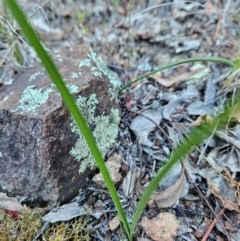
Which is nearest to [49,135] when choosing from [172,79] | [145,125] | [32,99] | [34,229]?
[32,99]

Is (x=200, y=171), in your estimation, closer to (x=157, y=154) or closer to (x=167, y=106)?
(x=157, y=154)

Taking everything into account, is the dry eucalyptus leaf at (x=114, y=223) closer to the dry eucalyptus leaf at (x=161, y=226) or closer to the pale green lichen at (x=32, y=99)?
the dry eucalyptus leaf at (x=161, y=226)

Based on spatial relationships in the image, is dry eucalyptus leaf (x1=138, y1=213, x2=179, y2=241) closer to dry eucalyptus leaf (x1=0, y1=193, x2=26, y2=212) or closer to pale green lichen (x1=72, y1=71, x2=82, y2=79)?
dry eucalyptus leaf (x1=0, y1=193, x2=26, y2=212)

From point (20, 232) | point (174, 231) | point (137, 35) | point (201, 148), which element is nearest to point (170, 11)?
point (137, 35)

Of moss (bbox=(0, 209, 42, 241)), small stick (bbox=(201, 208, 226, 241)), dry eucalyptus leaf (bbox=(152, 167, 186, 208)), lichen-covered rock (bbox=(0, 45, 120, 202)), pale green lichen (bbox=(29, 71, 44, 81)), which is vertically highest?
pale green lichen (bbox=(29, 71, 44, 81))

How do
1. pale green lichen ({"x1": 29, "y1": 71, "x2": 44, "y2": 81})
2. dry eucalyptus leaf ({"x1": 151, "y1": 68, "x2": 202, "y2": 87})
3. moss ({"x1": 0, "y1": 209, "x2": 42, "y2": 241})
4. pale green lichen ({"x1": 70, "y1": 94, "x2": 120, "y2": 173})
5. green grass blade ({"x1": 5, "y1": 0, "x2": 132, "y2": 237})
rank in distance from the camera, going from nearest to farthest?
green grass blade ({"x1": 5, "y1": 0, "x2": 132, "y2": 237})
moss ({"x1": 0, "y1": 209, "x2": 42, "y2": 241})
pale green lichen ({"x1": 70, "y1": 94, "x2": 120, "y2": 173})
pale green lichen ({"x1": 29, "y1": 71, "x2": 44, "y2": 81})
dry eucalyptus leaf ({"x1": 151, "y1": 68, "x2": 202, "y2": 87})

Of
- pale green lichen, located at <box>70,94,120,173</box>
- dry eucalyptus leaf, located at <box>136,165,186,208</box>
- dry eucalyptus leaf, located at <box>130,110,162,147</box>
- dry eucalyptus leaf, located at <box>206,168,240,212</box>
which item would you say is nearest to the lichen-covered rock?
pale green lichen, located at <box>70,94,120,173</box>

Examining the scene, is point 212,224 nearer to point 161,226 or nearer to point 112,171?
point 161,226

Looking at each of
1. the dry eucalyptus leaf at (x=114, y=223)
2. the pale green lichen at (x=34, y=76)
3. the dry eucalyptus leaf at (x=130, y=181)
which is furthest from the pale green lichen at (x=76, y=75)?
the dry eucalyptus leaf at (x=114, y=223)
